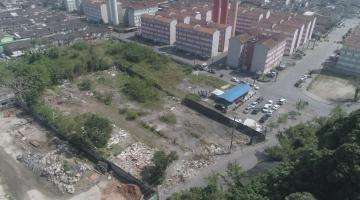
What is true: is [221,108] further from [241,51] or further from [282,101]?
[241,51]

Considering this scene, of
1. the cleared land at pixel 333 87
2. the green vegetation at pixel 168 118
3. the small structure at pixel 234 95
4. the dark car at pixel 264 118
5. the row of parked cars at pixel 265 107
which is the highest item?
the small structure at pixel 234 95

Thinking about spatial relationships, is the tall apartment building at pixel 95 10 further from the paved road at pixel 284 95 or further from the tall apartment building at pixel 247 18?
the paved road at pixel 284 95

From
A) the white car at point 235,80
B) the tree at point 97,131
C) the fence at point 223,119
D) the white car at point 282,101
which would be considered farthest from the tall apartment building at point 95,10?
the white car at point 282,101

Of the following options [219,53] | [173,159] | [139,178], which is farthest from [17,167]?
[219,53]

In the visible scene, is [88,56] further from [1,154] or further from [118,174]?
[118,174]

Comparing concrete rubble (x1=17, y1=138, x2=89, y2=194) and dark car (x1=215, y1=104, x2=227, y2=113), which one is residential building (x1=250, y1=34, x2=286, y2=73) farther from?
concrete rubble (x1=17, y1=138, x2=89, y2=194)

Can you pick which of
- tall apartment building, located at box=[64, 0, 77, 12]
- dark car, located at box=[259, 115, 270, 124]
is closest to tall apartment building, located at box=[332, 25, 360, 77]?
dark car, located at box=[259, 115, 270, 124]
